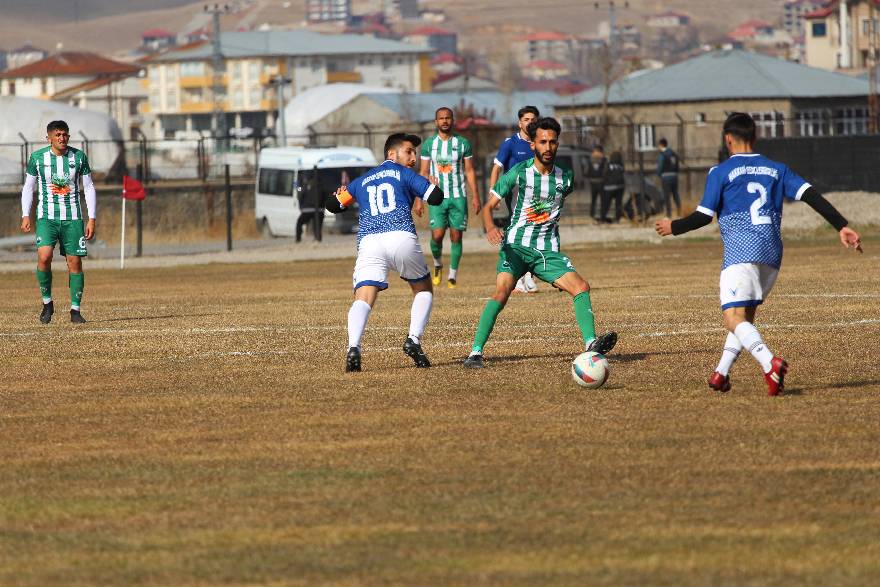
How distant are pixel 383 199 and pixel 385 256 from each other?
16.4 inches

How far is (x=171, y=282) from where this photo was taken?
2522 centimetres

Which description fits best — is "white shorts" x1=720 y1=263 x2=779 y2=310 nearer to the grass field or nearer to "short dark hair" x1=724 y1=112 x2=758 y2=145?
the grass field

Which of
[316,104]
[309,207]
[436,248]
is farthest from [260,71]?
[436,248]

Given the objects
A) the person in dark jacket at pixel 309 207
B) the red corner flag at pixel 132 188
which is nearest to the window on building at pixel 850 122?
the person in dark jacket at pixel 309 207

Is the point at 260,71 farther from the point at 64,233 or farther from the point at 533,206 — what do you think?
the point at 533,206

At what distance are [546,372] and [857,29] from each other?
12823 centimetres

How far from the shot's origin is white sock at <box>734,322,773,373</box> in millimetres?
10156

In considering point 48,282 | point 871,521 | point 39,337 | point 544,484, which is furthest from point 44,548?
point 48,282

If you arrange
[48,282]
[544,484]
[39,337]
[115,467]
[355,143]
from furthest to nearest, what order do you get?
[355,143] → [48,282] → [39,337] → [115,467] → [544,484]

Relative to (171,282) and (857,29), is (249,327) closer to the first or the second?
(171,282)

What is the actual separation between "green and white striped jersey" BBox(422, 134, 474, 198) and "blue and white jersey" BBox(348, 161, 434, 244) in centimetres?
803

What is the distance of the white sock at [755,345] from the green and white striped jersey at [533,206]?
2.35m

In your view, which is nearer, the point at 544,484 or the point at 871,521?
the point at 871,521

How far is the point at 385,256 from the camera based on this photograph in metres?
12.3
